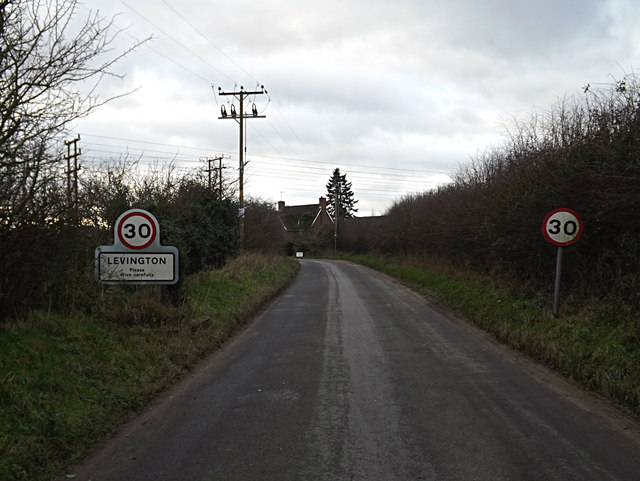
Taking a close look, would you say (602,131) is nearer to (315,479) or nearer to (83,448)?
(315,479)

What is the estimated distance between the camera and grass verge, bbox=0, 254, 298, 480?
4.33 metres

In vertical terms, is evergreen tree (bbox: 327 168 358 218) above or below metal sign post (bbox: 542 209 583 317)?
above

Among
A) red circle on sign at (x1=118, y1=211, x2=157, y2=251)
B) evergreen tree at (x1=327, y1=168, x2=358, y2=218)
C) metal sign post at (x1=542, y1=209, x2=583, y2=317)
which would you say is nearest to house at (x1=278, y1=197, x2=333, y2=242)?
evergreen tree at (x1=327, y1=168, x2=358, y2=218)

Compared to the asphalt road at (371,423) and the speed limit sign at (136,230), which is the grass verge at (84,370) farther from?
the speed limit sign at (136,230)

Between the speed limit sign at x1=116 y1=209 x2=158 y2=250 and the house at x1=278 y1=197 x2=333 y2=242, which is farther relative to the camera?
the house at x1=278 y1=197 x2=333 y2=242

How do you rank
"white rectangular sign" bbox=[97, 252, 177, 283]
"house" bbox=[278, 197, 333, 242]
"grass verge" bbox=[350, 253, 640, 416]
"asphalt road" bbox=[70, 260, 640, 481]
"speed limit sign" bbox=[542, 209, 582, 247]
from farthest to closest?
"house" bbox=[278, 197, 333, 242]
"speed limit sign" bbox=[542, 209, 582, 247]
"white rectangular sign" bbox=[97, 252, 177, 283]
"grass verge" bbox=[350, 253, 640, 416]
"asphalt road" bbox=[70, 260, 640, 481]

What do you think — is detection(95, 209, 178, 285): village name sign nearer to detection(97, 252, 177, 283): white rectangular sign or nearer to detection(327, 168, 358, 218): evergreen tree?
detection(97, 252, 177, 283): white rectangular sign

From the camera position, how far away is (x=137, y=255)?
8727 millimetres

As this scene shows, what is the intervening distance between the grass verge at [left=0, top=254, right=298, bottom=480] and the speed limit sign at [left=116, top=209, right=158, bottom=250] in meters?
0.93

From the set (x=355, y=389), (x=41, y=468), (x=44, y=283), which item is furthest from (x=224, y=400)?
(x=44, y=283)

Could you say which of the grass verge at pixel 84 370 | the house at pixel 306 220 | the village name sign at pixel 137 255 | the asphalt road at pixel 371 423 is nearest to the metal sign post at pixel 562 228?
the asphalt road at pixel 371 423

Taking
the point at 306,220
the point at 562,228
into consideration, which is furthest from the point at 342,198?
the point at 562,228

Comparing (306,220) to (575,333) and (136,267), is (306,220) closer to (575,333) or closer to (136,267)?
(136,267)

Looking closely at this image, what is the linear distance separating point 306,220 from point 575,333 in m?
74.3
